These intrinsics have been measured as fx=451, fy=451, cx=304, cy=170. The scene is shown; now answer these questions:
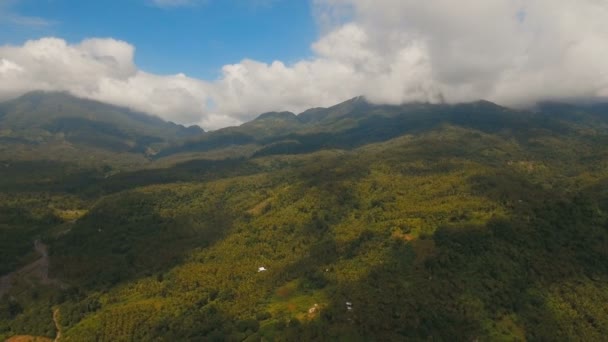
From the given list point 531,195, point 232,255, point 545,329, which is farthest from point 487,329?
point 232,255

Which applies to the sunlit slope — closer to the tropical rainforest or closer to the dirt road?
the tropical rainforest

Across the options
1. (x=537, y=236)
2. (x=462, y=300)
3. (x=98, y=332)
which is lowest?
(x=98, y=332)

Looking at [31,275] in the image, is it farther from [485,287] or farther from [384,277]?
[485,287]

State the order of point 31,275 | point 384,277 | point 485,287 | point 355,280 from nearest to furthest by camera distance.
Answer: point 485,287 → point 384,277 → point 355,280 → point 31,275

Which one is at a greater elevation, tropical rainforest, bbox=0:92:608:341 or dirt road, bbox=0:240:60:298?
tropical rainforest, bbox=0:92:608:341

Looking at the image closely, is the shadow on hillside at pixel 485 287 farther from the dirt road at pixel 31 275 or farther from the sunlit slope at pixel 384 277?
the dirt road at pixel 31 275

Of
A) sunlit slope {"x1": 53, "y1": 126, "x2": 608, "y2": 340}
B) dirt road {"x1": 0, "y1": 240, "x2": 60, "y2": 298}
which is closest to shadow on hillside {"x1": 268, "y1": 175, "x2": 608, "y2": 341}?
sunlit slope {"x1": 53, "y1": 126, "x2": 608, "y2": 340}

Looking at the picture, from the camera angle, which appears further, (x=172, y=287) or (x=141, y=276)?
(x=141, y=276)

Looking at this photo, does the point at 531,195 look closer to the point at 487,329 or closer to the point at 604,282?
the point at 604,282

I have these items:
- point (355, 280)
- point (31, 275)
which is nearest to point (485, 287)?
point (355, 280)

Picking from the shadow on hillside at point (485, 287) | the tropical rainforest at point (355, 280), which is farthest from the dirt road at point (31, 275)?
the shadow on hillside at point (485, 287)

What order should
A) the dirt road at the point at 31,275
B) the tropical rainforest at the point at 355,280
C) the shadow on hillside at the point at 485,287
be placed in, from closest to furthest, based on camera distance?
1. the shadow on hillside at the point at 485,287
2. the tropical rainforest at the point at 355,280
3. the dirt road at the point at 31,275
